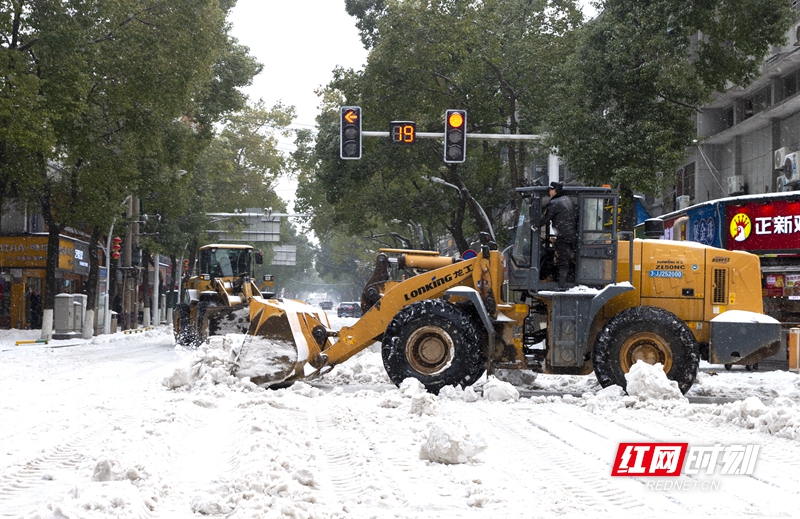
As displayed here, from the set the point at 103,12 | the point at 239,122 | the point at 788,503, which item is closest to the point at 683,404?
the point at 788,503

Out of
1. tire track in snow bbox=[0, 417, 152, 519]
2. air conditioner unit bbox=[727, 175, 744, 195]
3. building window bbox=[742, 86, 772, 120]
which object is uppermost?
building window bbox=[742, 86, 772, 120]

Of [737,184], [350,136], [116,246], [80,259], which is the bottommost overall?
[80,259]

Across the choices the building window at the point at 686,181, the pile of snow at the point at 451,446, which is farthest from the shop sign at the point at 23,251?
the pile of snow at the point at 451,446

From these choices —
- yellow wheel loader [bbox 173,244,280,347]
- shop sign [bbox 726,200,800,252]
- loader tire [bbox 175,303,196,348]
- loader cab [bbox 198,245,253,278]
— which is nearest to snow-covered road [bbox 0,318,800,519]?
yellow wheel loader [bbox 173,244,280,347]

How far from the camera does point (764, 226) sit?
834 inches

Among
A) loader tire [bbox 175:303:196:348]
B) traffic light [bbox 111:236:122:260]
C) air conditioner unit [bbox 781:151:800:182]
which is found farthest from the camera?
traffic light [bbox 111:236:122:260]

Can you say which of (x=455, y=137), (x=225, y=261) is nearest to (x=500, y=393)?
(x=455, y=137)

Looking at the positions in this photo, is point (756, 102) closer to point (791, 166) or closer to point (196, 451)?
point (791, 166)

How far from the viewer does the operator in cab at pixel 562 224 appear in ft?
38.8

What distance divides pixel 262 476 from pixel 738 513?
287cm

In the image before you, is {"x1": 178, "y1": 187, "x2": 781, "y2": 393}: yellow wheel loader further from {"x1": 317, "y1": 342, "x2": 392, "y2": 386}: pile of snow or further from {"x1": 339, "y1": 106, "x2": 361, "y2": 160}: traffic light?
{"x1": 339, "y1": 106, "x2": 361, "y2": 160}: traffic light

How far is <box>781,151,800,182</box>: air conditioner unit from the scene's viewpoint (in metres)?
26.6

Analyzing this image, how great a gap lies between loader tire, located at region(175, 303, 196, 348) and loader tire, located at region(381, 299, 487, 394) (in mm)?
12531

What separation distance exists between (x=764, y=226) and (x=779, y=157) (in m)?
8.43
